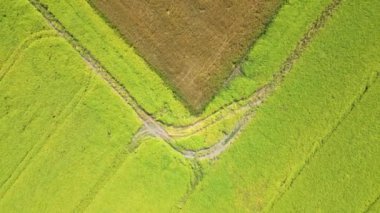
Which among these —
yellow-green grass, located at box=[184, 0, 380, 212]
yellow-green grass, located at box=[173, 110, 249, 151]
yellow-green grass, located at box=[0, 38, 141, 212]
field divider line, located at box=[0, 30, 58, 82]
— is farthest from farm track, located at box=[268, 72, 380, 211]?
field divider line, located at box=[0, 30, 58, 82]

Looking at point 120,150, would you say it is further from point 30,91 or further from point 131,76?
point 30,91

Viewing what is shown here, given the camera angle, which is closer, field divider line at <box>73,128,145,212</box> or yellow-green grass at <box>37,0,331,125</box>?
yellow-green grass at <box>37,0,331,125</box>

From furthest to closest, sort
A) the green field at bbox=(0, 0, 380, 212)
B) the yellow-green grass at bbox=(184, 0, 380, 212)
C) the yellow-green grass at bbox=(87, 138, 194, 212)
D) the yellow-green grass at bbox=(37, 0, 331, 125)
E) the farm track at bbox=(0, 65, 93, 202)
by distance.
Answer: the farm track at bbox=(0, 65, 93, 202) → the yellow-green grass at bbox=(87, 138, 194, 212) → the yellow-green grass at bbox=(37, 0, 331, 125) → the green field at bbox=(0, 0, 380, 212) → the yellow-green grass at bbox=(184, 0, 380, 212)

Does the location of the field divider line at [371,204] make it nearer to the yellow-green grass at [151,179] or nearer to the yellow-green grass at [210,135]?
the yellow-green grass at [210,135]

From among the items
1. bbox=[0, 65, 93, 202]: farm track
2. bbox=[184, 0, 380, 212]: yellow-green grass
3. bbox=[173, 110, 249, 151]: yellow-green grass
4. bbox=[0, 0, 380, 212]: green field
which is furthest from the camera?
bbox=[0, 65, 93, 202]: farm track

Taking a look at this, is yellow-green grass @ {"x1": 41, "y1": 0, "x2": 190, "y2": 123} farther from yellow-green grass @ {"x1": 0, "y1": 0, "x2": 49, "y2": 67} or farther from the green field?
yellow-green grass @ {"x1": 0, "y1": 0, "x2": 49, "y2": 67}

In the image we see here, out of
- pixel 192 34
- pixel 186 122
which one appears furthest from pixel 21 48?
pixel 186 122
